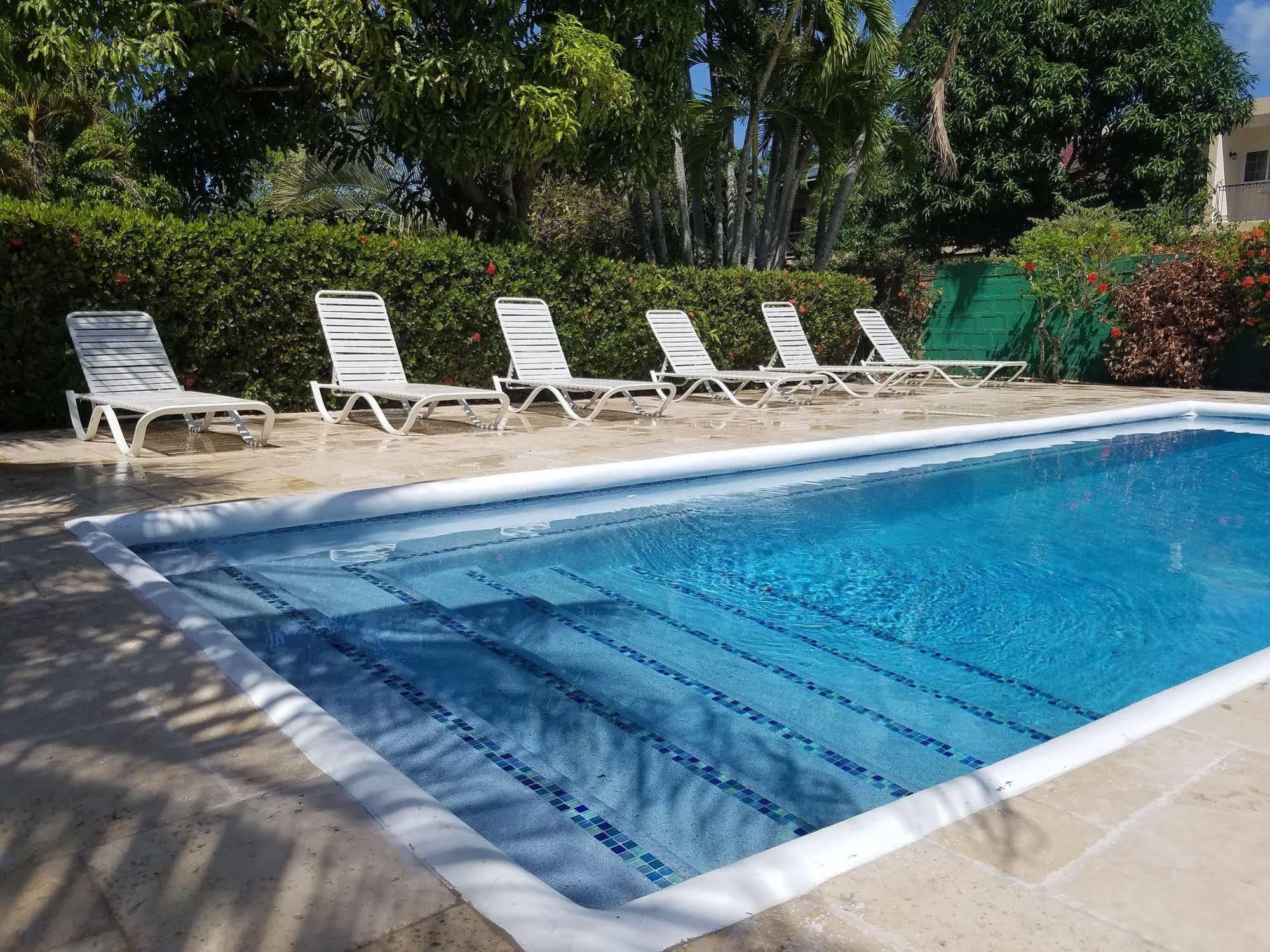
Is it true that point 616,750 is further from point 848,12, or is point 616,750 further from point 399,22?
point 848,12

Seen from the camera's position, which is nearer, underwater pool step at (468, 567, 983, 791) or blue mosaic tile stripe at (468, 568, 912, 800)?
blue mosaic tile stripe at (468, 568, 912, 800)

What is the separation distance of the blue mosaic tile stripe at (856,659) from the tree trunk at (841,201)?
37.7 ft

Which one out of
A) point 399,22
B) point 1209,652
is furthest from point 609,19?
point 1209,652

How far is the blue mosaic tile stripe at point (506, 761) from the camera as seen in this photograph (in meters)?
2.41

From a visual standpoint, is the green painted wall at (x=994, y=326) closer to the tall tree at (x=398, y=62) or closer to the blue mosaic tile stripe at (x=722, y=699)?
Result: the tall tree at (x=398, y=62)

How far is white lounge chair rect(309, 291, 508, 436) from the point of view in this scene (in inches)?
335

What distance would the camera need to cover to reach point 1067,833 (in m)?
2.02

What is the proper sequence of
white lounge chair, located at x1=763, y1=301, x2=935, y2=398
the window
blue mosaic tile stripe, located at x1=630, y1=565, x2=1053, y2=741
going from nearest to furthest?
blue mosaic tile stripe, located at x1=630, y1=565, x2=1053, y2=741, white lounge chair, located at x1=763, y1=301, x2=935, y2=398, the window

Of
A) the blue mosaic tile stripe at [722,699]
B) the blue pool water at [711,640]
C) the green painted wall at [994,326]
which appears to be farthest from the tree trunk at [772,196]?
the blue mosaic tile stripe at [722,699]

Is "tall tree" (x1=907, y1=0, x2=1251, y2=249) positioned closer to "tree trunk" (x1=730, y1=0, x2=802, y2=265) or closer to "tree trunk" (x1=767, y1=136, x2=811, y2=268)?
"tree trunk" (x1=767, y1=136, x2=811, y2=268)

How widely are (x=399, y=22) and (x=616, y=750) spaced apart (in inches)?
330

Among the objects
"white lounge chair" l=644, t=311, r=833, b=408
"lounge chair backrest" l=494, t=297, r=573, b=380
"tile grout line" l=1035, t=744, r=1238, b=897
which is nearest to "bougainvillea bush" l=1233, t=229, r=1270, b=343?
"white lounge chair" l=644, t=311, r=833, b=408

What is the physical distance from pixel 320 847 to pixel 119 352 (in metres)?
6.56

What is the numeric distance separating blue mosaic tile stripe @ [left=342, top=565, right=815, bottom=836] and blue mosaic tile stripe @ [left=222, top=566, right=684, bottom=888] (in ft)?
1.32
